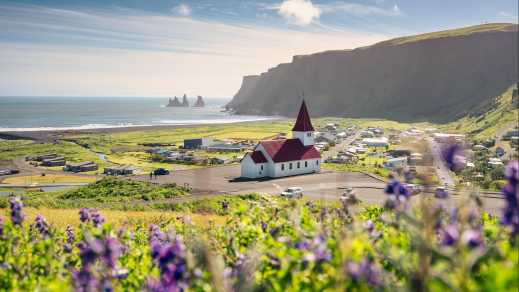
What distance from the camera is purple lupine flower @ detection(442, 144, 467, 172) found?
14.7 feet

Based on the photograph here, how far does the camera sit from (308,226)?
224 inches

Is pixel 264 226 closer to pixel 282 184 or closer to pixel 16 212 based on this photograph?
pixel 16 212

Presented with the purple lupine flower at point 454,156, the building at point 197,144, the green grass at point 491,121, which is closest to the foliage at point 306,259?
the purple lupine flower at point 454,156

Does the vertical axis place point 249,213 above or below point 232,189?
above

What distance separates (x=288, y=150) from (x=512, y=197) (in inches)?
2027

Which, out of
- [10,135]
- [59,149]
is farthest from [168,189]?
[10,135]

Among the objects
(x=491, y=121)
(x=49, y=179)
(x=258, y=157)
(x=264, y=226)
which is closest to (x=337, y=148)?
(x=258, y=157)

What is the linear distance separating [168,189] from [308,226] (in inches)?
1530

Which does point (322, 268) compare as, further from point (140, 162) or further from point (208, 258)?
point (140, 162)

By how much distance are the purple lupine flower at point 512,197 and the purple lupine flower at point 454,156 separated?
56 cm

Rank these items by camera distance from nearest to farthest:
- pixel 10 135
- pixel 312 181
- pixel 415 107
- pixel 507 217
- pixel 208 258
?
pixel 208 258 < pixel 507 217 < pixel 312 181 < pixel 10 135 < pixel 415 107

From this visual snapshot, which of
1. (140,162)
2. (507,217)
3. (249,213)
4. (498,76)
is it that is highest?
(498,76)

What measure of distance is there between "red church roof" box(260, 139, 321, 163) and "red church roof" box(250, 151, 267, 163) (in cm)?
83

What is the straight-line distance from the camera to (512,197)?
3926 mm
